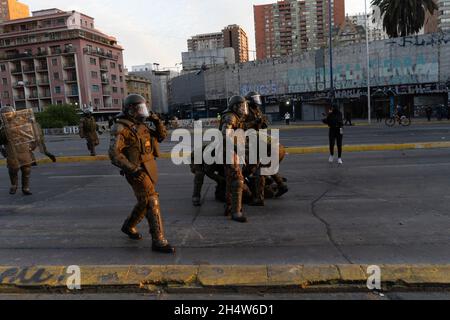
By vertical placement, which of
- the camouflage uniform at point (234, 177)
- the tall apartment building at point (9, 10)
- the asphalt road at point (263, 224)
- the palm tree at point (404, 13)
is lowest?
the asphalt road at point (263, 224)

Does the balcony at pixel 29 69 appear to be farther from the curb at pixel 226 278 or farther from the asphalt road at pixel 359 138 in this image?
the curb at pixel 226 278

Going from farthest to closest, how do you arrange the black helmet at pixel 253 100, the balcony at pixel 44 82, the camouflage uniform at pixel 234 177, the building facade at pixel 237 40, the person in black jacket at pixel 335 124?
the building facade at pixel 237 40, the balcony at pixel 44 82, the person in black jacket at pixel 335 124, the black helmet at pixel 253 100, the camouflage uniform at pixel 234 177

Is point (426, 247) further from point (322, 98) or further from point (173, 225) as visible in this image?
point (322, 98)

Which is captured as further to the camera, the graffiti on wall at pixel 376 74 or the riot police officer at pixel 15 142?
the graffiti on wall at pixel 376 74

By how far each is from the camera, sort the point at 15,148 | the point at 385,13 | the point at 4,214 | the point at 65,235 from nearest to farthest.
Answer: the point at 65,235
the point at 4,214
the point at 15,148
the point at 385,13

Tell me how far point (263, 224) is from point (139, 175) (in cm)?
196

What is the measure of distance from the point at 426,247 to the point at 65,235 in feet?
14.4

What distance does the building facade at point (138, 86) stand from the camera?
87625mm

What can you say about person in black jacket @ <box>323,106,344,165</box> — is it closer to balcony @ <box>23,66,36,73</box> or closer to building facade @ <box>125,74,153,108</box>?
balcony @ <box>23,66,36,73</box>

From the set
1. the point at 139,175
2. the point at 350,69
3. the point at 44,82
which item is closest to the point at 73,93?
the point at 44,82

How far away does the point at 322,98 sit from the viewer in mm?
48938

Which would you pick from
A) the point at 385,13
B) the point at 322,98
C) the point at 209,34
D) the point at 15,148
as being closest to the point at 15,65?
the point at 209,34

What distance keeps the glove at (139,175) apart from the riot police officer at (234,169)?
1480 millimetres

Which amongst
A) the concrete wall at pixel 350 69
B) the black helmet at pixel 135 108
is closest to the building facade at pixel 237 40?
the concrete wall at pixel 350 69
